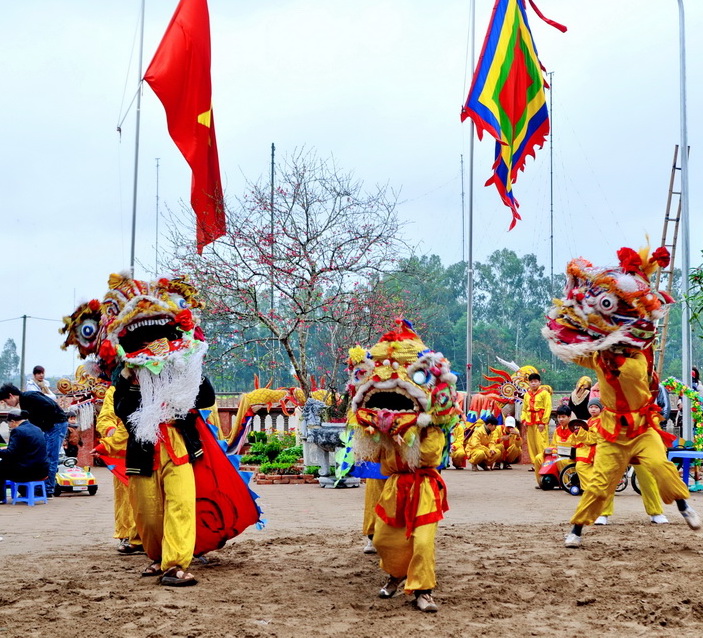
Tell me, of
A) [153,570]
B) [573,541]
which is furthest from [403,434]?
[573,541]

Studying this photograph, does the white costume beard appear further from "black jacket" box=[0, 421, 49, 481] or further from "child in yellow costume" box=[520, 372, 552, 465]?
"child in yellow costume" box=[520, 372, 552, 465]

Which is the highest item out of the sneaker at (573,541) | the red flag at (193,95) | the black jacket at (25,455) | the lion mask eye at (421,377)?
the red flag at (193,95)

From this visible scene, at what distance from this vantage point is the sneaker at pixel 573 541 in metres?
7.93

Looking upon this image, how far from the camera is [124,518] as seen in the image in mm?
8188

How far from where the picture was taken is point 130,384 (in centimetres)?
695

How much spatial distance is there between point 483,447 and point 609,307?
11.3 m

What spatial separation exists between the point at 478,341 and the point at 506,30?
24.8m

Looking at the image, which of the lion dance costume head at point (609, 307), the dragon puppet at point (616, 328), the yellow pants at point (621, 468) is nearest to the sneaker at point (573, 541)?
the yellow pants at point (621, 468)

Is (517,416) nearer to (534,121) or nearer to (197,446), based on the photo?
(534,121)

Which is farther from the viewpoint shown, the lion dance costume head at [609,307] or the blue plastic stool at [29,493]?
the blue plastic stool at [29,493]

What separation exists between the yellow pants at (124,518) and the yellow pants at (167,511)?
47.3 inches

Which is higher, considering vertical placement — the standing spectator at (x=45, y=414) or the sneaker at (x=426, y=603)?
the standing spectator at (x=45, y=414)

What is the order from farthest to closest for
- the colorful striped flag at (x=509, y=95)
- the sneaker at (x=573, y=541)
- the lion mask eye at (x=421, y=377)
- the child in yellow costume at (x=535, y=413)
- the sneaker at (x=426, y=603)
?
the colorful striped flag at (x=509, y=95) < the child in yellow costume at (x=535, y=413) < the sneaker at (x=573, y=541) < the lion mask eye at (x=421, y=377) < the sneaker at (x=426, y=603)

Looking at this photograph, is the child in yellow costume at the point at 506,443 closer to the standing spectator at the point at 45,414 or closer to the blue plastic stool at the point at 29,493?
the standing spectator at the point at 45,414
